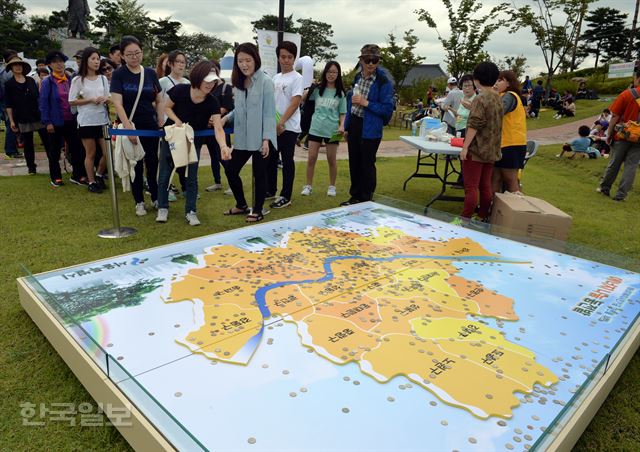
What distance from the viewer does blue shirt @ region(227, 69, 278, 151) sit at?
389 centimetres

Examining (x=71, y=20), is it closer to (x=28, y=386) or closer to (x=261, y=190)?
(x=261, y=190)

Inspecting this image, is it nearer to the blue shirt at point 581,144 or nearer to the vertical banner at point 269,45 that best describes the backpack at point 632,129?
the blue shirt at point 581,144

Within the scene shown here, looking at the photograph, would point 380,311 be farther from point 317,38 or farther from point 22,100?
point 317,38

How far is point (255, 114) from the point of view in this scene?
394cm

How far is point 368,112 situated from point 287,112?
84cm

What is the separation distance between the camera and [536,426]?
1.47m

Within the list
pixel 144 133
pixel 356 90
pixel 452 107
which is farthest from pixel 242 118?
pixel 452 107

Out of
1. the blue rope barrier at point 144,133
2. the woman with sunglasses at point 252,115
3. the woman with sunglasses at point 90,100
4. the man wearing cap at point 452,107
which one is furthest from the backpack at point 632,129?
the woman with sunglasses at point 90,100

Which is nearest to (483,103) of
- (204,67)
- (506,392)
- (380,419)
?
(204,67)

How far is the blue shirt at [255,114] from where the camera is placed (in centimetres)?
389

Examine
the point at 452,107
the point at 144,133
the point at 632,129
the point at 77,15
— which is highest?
the point at 77,15

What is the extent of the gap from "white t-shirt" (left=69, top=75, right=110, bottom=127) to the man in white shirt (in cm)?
188

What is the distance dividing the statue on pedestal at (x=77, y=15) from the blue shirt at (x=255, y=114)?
1086cm

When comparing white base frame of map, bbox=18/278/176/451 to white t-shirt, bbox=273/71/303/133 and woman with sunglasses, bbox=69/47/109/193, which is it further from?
white t-shirt, bbox=273/71/303/133
